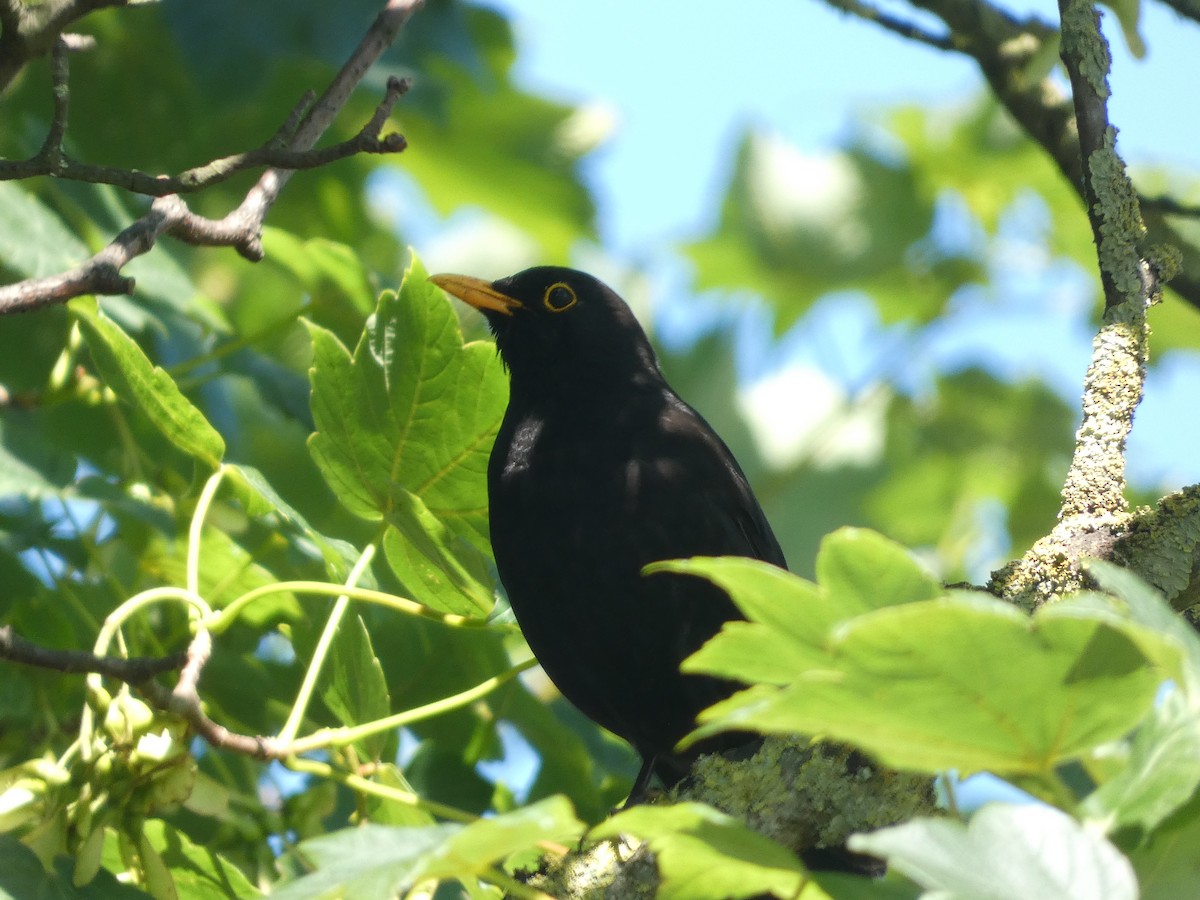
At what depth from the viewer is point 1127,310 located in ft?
9.07

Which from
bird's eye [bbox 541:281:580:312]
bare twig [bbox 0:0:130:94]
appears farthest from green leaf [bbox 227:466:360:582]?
bird's eye [bbox 541:281:580:312]

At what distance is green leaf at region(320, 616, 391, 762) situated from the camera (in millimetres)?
2582

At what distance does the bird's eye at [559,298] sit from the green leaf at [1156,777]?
323 centimetres

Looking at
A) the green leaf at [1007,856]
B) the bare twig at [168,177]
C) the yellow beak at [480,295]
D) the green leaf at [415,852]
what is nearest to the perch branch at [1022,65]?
the yellow beak at [480,295]

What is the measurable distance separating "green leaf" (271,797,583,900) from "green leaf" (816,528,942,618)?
358mm

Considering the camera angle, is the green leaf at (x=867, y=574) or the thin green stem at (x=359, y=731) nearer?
the green leaf at (x=867, y=574)

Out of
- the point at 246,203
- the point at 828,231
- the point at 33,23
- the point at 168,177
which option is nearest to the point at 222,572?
the point at 246,203

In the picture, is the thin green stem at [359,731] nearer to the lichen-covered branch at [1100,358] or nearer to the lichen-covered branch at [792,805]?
the lichen-covered branch at [792,805]

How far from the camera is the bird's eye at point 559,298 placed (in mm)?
4465

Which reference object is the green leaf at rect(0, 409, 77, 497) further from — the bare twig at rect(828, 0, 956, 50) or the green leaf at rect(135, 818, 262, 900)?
the bare twig at rect(828, 0, 956, 50)

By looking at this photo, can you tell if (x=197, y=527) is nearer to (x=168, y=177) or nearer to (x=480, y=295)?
(x=168, y=177)

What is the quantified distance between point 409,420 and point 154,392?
0.50 meters

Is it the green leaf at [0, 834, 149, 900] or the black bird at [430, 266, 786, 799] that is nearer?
the green leaf at [0, 834, 149, 900]

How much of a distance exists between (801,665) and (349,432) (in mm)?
1577
